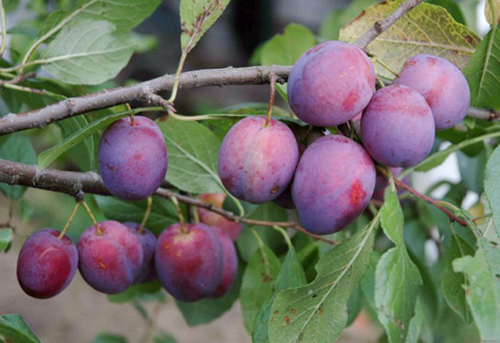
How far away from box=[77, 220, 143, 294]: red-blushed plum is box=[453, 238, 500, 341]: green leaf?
17.6 inches

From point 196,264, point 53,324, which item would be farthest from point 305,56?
→ point 53,324

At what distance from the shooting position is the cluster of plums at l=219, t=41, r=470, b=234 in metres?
0.57

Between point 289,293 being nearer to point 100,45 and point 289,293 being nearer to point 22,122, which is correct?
point 22,122

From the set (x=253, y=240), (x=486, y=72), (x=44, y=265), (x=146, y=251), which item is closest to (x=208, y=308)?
(x=253, y=240)

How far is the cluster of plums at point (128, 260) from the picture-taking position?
764mm

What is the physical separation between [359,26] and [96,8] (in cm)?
43

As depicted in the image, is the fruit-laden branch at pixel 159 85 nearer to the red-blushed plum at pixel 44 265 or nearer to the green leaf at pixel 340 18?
the red-blushed plum at pixel 44 265

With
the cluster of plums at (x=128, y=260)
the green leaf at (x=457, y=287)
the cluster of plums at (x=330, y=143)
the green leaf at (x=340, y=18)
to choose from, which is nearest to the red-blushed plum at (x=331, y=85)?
the cluster of plums at (x=330, y=143)

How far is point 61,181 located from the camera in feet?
2.60

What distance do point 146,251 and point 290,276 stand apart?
0.72 feet

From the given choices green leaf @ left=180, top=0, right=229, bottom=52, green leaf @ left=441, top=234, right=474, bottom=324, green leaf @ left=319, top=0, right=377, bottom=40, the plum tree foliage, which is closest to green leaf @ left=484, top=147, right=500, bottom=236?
the plum tree foliage

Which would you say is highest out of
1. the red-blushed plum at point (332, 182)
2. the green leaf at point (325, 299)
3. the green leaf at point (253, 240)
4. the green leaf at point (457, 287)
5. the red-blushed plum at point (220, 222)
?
the red-blushed plum at point (332, 182)

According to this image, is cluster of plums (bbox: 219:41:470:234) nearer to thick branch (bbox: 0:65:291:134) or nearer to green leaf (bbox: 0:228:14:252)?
thick branch (bbox: 0:65:291:134)

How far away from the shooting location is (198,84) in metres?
0.65
